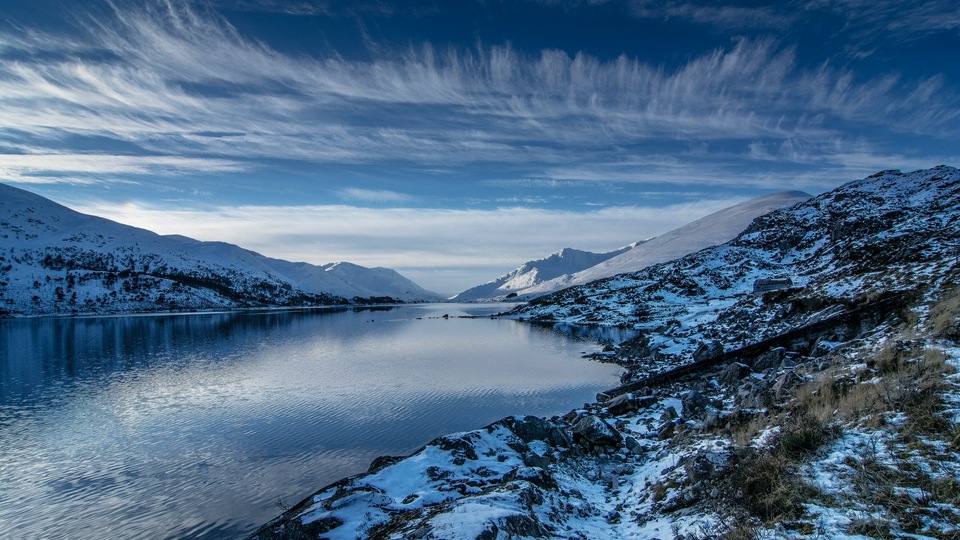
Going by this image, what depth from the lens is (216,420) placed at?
98.3 ft

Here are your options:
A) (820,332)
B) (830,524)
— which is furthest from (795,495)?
(820,332)

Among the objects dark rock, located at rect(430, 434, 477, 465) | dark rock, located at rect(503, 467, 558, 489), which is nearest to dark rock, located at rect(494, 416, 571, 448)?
dark rock, located at rect(430, 434, 477, 465)

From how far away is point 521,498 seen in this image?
37.7 feet

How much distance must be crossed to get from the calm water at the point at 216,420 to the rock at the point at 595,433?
29.5 ft

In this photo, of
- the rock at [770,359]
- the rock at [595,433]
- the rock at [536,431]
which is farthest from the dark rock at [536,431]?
the rock at [770,359]

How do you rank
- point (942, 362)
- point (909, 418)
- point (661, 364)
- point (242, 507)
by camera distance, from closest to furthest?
1. point (909, 418)
2. point (942, 362)
3. point (242, 507)
4. point (661, 364)

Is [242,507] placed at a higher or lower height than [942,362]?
lower

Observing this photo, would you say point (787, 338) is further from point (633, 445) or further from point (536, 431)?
point (536, 431)

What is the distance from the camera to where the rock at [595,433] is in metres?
18.8

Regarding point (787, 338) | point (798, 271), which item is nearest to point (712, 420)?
point (787, 338)

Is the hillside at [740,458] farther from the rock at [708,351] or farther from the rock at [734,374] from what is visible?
the rock at [708,351]

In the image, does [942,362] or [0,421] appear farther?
[0,421]

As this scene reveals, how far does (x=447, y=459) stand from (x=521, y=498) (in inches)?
193

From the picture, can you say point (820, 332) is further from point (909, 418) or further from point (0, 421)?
point (0, 421)
